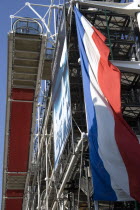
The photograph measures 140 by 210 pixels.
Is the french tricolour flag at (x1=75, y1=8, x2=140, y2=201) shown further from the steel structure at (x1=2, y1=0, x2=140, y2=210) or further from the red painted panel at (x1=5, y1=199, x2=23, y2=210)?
the red painted panel at (x1=5, y1=199, x2=23, y2=210)

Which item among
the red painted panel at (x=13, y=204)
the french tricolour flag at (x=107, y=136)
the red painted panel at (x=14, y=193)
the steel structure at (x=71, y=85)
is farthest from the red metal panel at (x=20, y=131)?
the french tricolour flag at (x=107, y=136)

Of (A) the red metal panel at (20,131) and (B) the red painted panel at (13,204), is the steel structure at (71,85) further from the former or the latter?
(B) the red painted panel at (13,204)

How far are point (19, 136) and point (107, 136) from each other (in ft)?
33.3

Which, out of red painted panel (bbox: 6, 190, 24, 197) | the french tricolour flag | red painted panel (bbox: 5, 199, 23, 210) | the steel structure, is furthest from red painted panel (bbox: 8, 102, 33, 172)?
the french tricolour flag

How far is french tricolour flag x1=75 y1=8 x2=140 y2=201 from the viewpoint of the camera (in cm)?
1109

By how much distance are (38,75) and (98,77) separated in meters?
5.81

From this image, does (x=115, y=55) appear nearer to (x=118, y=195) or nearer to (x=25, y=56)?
(x=25, y=56)

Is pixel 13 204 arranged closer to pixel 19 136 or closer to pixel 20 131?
pixel 19 136

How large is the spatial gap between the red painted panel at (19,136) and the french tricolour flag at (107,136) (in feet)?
22.3

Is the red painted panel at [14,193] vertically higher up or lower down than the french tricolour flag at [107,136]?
lower down

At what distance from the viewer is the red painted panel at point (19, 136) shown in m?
19.7

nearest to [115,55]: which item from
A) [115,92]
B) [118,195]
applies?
[115,92]

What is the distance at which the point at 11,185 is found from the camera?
86.5ft

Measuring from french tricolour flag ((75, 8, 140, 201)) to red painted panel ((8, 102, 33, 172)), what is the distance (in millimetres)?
6798
